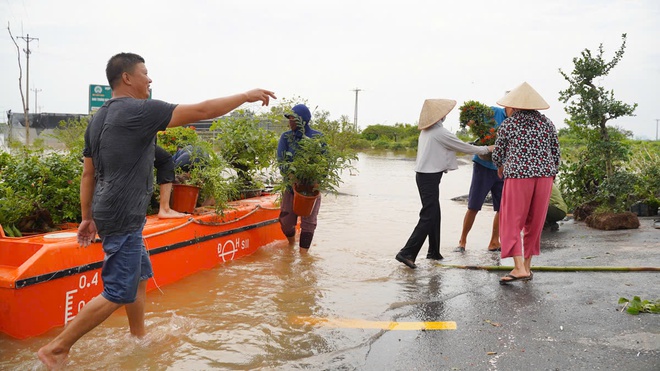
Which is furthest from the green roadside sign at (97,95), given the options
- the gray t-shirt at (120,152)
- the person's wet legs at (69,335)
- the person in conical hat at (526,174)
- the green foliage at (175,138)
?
the person's wet legs at (69,335)

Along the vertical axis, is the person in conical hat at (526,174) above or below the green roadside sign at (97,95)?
below

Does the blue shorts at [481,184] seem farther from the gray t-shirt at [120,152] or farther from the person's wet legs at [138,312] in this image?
the gray t-shirt at [120,152]

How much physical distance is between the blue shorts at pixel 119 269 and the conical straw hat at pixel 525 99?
397 centimetres

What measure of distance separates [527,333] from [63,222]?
4288mm

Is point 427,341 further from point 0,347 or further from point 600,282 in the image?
point 0,347

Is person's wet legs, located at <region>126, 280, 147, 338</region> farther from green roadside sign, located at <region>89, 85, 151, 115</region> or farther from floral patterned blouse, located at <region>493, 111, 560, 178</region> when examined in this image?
green roadside sign, located at <region>89, 85, 151, 115</region>

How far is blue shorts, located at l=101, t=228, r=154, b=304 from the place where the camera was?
3762 mm

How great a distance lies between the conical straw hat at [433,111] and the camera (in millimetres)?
6934

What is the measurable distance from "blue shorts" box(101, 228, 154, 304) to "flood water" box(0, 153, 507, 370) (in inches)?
19.8

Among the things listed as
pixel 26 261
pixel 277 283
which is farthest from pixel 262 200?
pixel 26 261

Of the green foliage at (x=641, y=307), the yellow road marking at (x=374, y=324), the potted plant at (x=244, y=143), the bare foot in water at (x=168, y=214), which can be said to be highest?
the potted plant at (x=244, y=143)

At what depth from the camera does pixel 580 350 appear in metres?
3.97

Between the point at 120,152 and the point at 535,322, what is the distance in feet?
11.0

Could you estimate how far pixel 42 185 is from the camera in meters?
5.36
